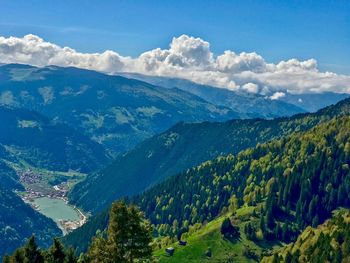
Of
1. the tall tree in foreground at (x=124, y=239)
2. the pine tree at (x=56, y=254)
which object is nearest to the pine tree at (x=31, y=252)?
the pine tree at (x=56, y=254)

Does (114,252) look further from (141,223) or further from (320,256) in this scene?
(320,256)

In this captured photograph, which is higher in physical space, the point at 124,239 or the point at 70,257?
the point at 124,239

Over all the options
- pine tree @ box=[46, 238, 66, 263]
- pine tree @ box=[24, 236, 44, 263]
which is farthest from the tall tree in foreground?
pine tree @ box=[24, 236, 44, 263]

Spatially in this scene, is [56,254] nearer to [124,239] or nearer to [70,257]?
[70,257]

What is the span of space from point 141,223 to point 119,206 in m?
3.77

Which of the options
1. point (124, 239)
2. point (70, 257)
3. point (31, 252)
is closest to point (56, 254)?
point (70, 257)

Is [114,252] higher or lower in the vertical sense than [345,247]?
higher

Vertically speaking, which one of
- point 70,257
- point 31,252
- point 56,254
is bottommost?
point 70,257

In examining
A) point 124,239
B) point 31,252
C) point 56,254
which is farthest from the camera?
point 56,254

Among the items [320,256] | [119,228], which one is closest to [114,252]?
[119,228]

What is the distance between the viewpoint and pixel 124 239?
6412cm

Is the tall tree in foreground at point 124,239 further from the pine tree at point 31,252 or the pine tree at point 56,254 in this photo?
the pine tree at point 31,252

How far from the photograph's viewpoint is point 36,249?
6750cm

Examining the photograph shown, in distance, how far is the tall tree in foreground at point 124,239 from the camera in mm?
63022
